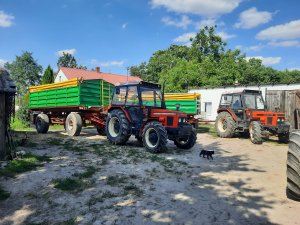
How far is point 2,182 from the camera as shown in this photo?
5637mm

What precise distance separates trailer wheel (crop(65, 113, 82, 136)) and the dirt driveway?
357 centimetres

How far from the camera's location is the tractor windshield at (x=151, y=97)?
9.75 m

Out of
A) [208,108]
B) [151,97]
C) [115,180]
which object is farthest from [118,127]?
[208,108]

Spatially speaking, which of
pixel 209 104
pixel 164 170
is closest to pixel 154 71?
pixel 209 104

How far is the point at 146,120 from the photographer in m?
9.37

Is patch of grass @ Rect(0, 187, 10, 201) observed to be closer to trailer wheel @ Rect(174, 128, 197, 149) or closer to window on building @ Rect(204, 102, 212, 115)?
trailer wheel @ Rect(174, 128, 197, 149)

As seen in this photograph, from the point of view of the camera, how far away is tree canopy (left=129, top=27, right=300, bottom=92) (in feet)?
95.5

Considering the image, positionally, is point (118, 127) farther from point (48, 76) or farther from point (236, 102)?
point (48, 76)

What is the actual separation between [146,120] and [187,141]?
1.65 metres

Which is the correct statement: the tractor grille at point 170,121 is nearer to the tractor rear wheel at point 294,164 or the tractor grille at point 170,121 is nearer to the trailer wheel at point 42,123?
the tractor rear wheel at point 294,164

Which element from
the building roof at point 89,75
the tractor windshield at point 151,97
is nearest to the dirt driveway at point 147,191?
the tractor windshield at point 151,97

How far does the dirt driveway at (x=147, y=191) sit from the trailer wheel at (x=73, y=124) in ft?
11.7

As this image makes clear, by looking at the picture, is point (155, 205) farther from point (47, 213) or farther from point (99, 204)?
point (47, 213)

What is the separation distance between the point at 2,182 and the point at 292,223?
17.0 ft
